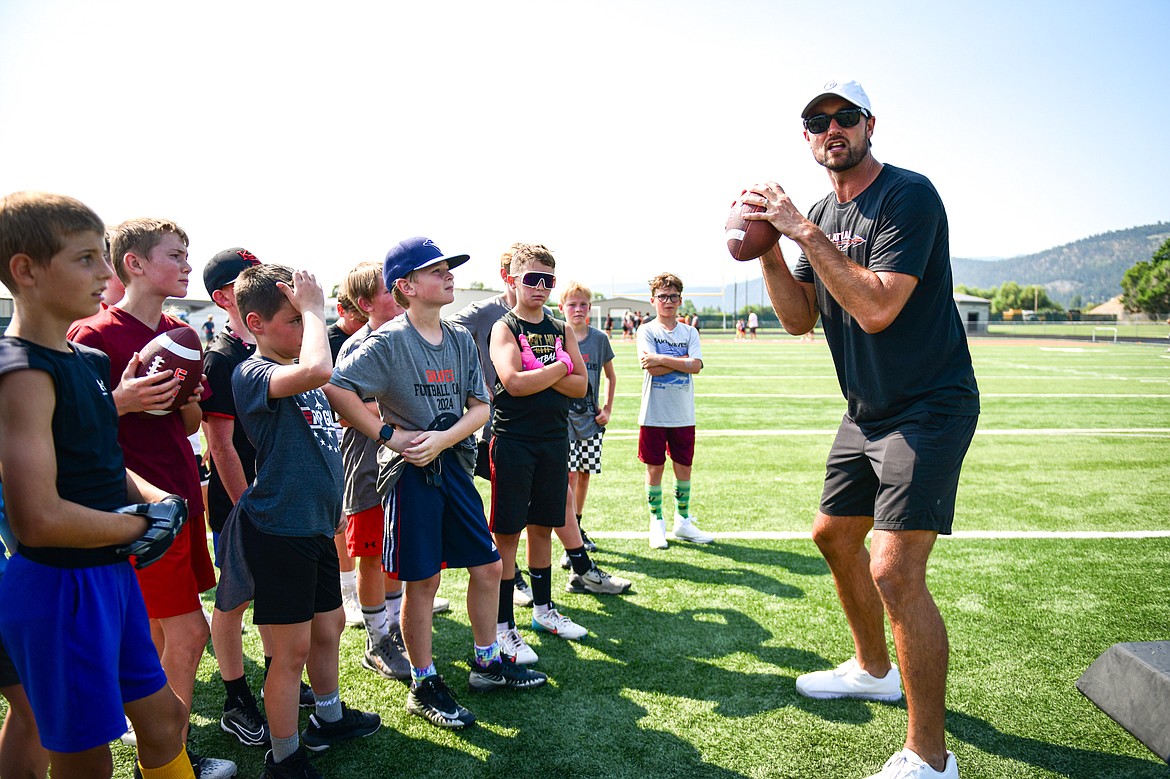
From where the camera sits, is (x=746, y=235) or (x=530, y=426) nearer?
(x=746, y=235)

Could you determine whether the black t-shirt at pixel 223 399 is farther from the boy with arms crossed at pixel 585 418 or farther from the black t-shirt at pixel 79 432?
the boy with arms crossed at pixel 585 418

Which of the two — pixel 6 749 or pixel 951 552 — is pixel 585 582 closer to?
pixel 951 552

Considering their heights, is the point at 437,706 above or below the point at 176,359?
below

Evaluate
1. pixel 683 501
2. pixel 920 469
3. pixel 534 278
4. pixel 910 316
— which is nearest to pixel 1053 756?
pixel 920 469

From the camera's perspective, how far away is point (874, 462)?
3.22 m

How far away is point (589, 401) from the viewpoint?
6.06m

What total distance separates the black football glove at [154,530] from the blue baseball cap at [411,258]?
158cm

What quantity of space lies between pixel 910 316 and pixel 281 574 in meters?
2.74

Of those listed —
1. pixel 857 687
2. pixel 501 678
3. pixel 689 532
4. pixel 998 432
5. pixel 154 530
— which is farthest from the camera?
pixel 998 432

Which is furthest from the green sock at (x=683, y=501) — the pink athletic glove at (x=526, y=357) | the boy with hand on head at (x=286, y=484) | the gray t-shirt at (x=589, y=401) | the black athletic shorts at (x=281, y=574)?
the black athletic shorts at (x=281, y=574)

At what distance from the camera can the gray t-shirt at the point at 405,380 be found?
3.37 metres

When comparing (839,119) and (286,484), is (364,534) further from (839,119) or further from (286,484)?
(839,119)

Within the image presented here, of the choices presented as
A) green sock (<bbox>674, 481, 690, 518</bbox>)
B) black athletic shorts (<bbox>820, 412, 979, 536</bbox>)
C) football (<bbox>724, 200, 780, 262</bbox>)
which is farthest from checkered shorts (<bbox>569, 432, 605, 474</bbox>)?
black athletic shorts (<bbox>820, 412, 979, 536</bbox>)

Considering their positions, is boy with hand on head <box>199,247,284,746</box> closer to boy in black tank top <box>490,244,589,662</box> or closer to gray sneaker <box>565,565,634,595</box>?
boy in black tank top <box>490,244,589,662</box>
